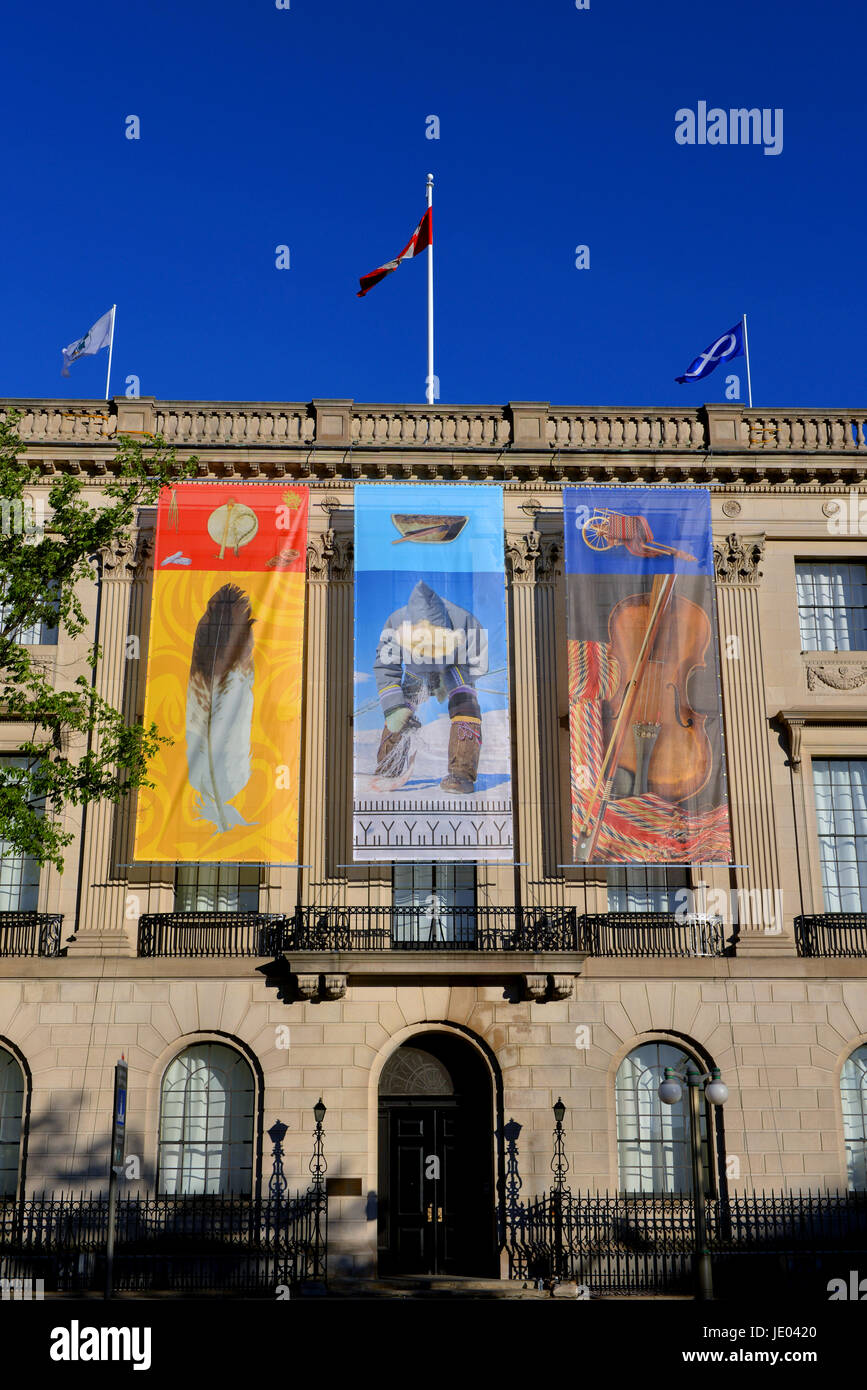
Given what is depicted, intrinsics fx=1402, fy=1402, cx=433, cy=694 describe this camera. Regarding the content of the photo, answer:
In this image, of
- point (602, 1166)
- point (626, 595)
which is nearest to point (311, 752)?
point (626, 595)

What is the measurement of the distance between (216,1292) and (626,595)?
1540 centimetres

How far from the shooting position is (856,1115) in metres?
27.2

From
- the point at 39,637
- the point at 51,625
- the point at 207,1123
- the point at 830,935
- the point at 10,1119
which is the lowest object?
the point at 207,1123

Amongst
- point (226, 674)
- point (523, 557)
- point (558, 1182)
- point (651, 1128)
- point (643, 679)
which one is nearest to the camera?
point (558, 1182)

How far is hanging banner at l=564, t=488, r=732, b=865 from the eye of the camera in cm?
2752

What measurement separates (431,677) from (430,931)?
5.08 meters

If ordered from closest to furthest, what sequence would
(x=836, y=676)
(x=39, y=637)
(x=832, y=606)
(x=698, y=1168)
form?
(x=698, y=1168)
(x=836, y=676)
(x=39, y=637)
(x=832, y=606)

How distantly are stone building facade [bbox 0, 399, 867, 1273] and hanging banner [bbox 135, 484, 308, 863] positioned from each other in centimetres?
90

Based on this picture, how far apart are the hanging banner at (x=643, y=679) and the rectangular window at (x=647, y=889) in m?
1.41

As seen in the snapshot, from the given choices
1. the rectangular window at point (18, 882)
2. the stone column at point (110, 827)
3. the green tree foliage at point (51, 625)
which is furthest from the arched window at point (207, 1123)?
the green tree foliage at point (51, 625)

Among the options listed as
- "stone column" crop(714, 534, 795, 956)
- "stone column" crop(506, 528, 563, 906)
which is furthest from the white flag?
"stone column" crop(714, 534, 795, 956)

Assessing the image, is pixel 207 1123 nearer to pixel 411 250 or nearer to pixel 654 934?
pixel 654 934

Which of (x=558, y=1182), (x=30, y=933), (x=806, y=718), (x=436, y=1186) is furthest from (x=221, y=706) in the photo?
(x=806, y=718)
